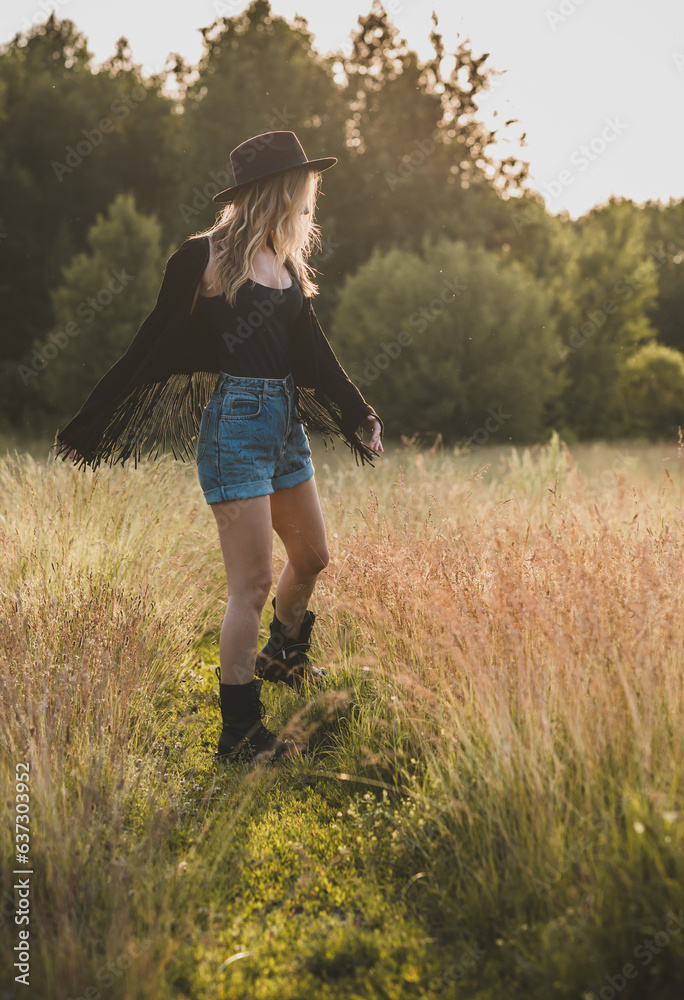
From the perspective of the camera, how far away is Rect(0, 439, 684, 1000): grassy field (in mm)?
1679

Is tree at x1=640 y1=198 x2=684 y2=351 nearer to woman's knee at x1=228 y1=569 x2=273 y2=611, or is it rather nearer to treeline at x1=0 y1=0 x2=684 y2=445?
treeline at x1=0 y1=0 x2=684 y2=445

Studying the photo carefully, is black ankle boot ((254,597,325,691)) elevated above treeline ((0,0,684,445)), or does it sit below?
below

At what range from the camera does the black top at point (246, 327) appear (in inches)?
103

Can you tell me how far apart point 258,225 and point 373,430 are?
3.16 feet

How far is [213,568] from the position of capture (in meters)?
4.61

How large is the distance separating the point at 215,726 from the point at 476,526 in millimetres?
1641

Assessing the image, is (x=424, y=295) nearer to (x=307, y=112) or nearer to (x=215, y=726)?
(x=307, y=112)

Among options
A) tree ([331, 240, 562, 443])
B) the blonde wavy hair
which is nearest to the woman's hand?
the blonde wavy hair

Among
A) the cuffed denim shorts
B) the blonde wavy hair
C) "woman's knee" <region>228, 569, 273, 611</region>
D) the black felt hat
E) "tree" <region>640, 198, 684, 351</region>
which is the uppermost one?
"tree" <region>640, 198, 684, 351</region>

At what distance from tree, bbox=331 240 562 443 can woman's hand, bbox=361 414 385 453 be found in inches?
521

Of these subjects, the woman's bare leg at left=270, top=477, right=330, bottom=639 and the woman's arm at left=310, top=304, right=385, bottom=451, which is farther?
the woman's arm at left=310, top=304, right=385, bottom=451

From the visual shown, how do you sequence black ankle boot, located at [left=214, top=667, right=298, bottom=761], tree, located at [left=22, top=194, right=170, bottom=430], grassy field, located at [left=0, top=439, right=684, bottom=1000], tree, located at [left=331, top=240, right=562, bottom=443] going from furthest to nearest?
tree, located at [left=22, top=194, right=170, bottom=430], tree, located at [left=331, top=240, right=562, bottom=443], black ankle boot, located at [left=214, top=667, right=298, bottom=761], grassy field, located at [left=0, top=439, right=684, bottom=1000]

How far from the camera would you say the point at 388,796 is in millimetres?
2531

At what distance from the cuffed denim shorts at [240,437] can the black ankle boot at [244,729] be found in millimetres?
757
